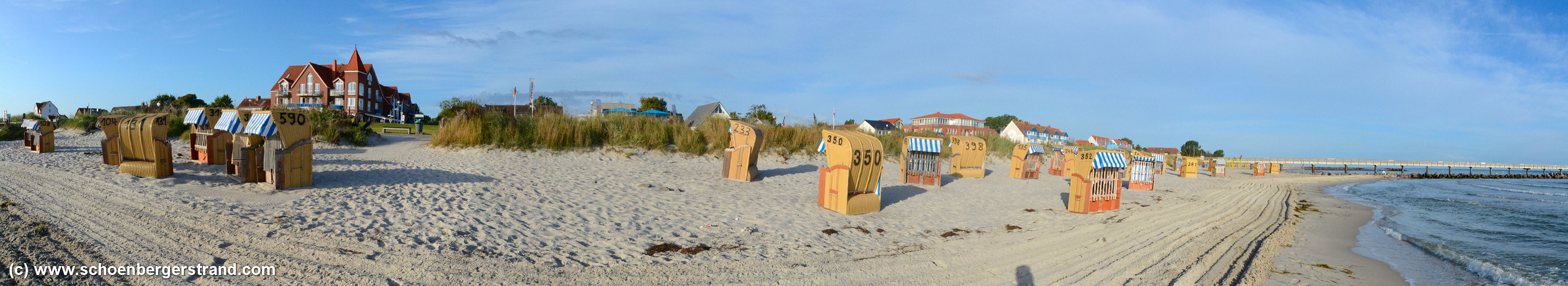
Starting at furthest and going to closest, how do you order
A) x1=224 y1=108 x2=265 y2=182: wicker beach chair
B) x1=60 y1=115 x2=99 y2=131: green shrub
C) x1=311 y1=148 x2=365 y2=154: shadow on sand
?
x1=60 y1=115 x2=99 y2=131: green shrub, x1=311 y1=148 x2=365 y2=154: shadow on sand, x1=224 y1=108 x2=265 y2=182: wicker beach chair

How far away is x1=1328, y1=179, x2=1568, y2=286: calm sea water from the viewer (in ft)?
24.4

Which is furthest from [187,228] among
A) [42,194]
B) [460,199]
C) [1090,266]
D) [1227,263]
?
[1227,263]

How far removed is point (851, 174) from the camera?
8.79m

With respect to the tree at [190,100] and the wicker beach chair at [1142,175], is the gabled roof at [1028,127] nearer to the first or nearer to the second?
the wicker beach chair at [1142,175]

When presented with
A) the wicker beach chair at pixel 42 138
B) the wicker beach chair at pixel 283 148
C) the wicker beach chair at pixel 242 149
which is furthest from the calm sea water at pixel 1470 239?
the wicker beach chair at pixel 42 138

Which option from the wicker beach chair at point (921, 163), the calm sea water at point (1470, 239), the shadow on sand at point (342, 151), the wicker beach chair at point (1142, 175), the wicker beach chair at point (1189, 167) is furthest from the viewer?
the wicker beach chair at point (1189, 167)

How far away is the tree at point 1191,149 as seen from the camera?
286 ft

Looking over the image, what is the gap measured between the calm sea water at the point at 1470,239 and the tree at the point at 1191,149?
71401 mm

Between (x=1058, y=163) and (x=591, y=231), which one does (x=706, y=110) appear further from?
(x=591, y=231)

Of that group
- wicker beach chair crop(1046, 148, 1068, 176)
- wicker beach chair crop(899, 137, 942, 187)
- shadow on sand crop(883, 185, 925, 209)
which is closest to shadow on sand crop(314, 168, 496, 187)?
shadow on sand crop(883, 185, 925, 209)

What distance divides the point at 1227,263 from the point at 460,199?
902 cm

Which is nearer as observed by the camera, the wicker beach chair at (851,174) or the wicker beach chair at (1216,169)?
the wicker beach chair at (851,174)

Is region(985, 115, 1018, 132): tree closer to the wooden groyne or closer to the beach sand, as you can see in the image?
the wooden groyne

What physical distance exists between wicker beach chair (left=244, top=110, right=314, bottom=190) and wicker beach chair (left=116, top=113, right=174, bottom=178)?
4.93ft
